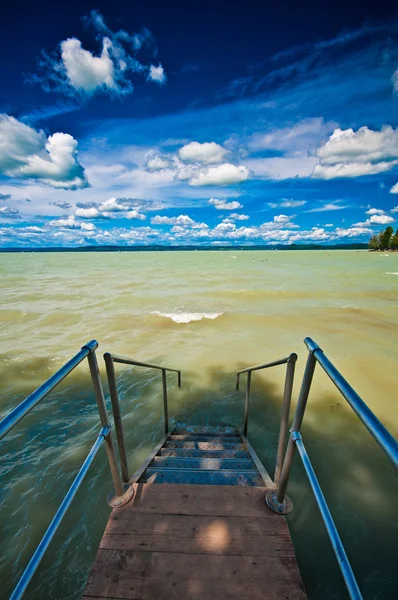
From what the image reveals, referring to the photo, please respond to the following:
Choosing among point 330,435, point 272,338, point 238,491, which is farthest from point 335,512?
point 272,338

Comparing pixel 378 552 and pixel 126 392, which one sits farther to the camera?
pixel 126 392

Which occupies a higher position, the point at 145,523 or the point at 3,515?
the point at 145,523

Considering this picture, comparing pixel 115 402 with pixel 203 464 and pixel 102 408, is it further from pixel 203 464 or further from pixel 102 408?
pixel 203 464

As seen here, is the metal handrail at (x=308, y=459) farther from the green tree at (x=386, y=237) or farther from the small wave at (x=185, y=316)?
the green tree at (x=386, y=237)

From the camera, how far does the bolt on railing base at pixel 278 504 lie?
2.13 meters

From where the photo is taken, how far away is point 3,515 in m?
3.52

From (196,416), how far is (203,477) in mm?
3242

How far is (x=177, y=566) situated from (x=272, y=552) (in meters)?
0.67

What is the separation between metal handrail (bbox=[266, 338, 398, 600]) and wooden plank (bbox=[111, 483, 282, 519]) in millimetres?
127

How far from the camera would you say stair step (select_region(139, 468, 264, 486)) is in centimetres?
264

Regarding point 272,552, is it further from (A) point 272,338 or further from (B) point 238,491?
(A) point 272,338

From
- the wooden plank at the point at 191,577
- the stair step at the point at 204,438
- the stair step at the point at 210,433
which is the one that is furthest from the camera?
the stair step at the point at 210,433

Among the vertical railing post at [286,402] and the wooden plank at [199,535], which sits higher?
the vertical railing post at [286,402]

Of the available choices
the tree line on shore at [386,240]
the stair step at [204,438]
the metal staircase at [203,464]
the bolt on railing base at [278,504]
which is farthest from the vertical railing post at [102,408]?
the tree line on shore at [386,240]
